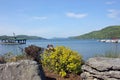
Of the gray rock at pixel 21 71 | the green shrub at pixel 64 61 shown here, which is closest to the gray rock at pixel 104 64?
the green shrub at pixel 64 61

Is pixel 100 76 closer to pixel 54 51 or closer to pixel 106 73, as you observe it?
pixel 106 73

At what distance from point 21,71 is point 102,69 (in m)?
3.19

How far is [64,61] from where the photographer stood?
44.0 ft

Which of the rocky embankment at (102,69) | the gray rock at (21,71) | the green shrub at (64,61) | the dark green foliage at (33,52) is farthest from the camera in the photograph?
the dark green foliage at (33,52)

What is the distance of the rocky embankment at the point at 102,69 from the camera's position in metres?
11.5

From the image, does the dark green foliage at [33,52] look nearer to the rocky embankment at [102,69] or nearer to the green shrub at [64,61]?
the green shrub at [64,61]

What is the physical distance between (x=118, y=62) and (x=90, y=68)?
1.27 meters

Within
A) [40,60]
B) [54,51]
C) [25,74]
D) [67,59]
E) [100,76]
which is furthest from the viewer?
[40,60]

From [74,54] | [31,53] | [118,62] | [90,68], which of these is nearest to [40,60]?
[31,53]

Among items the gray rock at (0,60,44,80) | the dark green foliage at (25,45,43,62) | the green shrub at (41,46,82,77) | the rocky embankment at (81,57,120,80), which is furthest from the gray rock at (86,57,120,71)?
the dark green foliage at (25,45,43,62)

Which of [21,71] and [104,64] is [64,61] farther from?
[21,71]

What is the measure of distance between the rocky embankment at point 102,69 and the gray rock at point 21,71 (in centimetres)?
236

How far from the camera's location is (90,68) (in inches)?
490

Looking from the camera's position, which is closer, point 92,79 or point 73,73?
point 92,79
